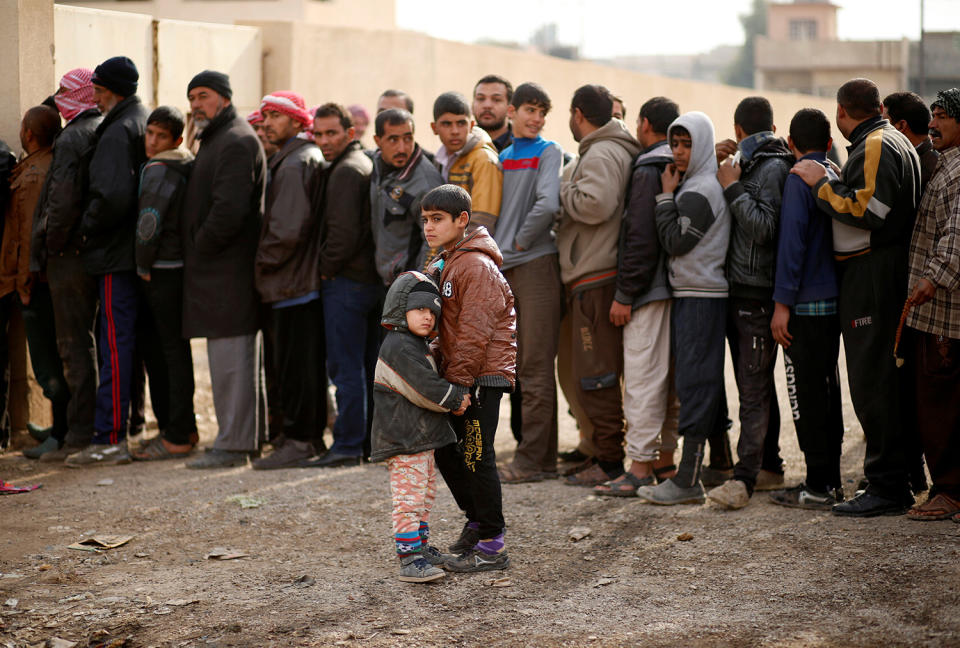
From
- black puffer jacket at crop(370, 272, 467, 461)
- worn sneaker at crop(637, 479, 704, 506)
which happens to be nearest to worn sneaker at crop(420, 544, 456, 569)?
black puffer jacket at crop(370, 272, 467, 461)

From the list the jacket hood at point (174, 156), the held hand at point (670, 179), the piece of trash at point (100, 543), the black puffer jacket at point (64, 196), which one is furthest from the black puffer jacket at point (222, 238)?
the held hand at point (670, 179)

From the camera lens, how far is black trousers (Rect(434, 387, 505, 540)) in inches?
188

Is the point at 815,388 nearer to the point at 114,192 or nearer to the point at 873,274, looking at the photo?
the point at 873,274

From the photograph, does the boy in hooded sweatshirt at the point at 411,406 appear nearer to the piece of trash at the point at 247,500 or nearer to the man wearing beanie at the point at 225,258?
the piece of trash at the point at 247,500

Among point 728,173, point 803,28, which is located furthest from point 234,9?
point 803,28

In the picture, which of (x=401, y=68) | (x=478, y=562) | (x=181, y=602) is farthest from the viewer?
(x=401, y=68)

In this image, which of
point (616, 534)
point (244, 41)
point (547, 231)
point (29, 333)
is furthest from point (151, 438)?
point (244, 41)

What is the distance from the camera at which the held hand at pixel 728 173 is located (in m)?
5.90

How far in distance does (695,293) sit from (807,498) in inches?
50.3

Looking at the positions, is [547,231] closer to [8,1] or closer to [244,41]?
[8,1]

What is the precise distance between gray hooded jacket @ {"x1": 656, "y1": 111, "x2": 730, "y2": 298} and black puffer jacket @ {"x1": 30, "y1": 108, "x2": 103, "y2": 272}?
13.0 ft

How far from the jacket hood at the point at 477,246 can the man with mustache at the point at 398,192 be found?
186 centimetres

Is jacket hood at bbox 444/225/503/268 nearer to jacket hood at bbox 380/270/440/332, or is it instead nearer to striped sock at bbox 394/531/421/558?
jacket hood at bbox 380/270/440/332

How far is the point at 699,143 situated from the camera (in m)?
5.92
